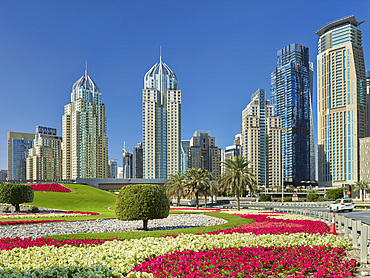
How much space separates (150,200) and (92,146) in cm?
12273

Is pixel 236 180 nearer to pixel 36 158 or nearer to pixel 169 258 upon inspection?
pixel 169 258

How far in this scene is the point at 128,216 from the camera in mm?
18750

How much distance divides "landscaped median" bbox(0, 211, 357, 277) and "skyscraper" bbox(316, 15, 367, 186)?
16065 centimetres

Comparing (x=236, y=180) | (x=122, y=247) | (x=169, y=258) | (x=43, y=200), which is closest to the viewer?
(x=169, y=258)

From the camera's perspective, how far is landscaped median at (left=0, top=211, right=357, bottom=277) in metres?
8.89

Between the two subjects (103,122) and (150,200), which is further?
(103,122)

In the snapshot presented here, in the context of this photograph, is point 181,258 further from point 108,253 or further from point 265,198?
point 265,198

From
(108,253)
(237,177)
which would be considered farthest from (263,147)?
(108,253)

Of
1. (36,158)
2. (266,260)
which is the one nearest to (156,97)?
(36,158)

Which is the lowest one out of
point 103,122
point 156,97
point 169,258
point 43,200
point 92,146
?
point 43,200

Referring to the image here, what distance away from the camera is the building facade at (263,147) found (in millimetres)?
179375

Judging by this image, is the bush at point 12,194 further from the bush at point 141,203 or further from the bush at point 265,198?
the bush at point 265,198

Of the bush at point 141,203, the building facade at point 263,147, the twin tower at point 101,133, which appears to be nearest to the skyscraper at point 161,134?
the twin tower at point 101,133

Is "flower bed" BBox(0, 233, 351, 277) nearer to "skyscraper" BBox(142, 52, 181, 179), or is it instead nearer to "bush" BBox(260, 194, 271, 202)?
"bush" BBox(260, 194, 271, 202)
